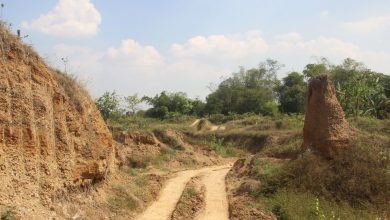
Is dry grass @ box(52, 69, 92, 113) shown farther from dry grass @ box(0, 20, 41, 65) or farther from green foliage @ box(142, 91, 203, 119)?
green foliage @ box(142, 91, 203, 119)

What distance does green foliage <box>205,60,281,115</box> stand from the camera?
60.4 m

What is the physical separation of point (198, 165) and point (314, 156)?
11.9m

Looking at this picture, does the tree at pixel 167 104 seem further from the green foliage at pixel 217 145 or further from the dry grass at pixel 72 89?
the dry grass at pixel 72 89

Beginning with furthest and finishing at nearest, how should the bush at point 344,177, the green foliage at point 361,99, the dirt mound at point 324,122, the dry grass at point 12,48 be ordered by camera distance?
the green foliage at point 361,99 < the dirt mound at point 324,122 < the bush at point 344,177 < the dry grass at point 12,48

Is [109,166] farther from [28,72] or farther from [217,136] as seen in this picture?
[217,136]

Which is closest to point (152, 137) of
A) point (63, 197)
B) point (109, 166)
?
point (109, 166)

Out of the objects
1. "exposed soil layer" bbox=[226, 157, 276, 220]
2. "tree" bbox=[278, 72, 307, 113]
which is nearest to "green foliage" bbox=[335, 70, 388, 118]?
"tree" bbox=[278, 72, 307, 113]

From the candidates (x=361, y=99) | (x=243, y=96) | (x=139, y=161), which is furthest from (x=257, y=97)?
(x=139, y=161)

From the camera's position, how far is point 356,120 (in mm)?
31391

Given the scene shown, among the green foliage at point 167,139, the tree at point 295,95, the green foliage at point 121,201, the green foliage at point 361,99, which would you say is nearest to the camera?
the green foliage at point 121,201

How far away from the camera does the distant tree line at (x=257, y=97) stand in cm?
4574

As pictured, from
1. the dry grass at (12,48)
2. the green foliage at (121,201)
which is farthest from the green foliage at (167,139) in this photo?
the dry grass at (12,48)

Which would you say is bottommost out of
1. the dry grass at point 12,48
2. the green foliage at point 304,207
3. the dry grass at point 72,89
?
the green foliage at point 304,207

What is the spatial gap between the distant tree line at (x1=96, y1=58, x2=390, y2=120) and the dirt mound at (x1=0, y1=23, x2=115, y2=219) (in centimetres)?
3026
